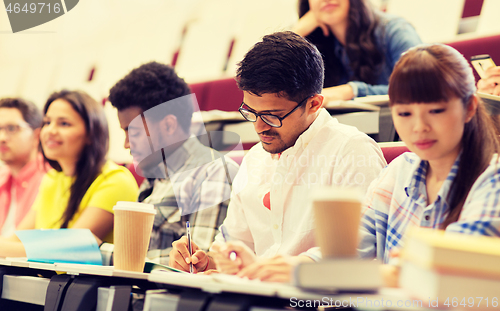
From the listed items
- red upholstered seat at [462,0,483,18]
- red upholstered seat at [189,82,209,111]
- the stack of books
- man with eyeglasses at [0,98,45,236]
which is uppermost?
red upholstered seat at [462,0,483,18]

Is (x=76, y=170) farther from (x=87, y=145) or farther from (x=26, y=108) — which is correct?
(x=26, y=108)

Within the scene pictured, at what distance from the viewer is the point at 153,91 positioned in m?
1.14

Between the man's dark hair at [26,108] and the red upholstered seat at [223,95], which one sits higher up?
the red upholstered seat at [223,95]

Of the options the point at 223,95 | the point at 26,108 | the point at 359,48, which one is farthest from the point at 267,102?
the point at 26,108

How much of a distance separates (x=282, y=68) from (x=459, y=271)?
509 millimetres

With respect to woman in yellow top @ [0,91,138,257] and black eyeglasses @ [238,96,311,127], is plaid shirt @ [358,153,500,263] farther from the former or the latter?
woman in yellow top @ [0,91,138,257]

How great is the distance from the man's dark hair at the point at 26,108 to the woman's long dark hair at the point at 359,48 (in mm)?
998

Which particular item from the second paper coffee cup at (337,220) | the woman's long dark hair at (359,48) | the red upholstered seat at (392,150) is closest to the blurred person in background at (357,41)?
the woman's long dark hair at (359,48)

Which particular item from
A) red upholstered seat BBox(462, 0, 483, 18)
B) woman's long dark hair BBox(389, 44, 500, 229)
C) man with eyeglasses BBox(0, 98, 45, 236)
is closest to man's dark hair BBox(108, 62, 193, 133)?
man with eyeglasses BBox(0, 98, 45, 236)

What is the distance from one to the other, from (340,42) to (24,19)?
3.64 ft

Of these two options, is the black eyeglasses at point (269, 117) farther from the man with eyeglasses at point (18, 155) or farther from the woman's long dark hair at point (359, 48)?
the man with eyeglasses at point (18, 155)

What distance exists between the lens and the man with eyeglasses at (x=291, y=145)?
756 millimetres

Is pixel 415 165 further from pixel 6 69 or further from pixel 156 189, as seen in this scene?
pixel 6 69

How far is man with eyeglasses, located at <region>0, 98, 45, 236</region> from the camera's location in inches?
59.6
